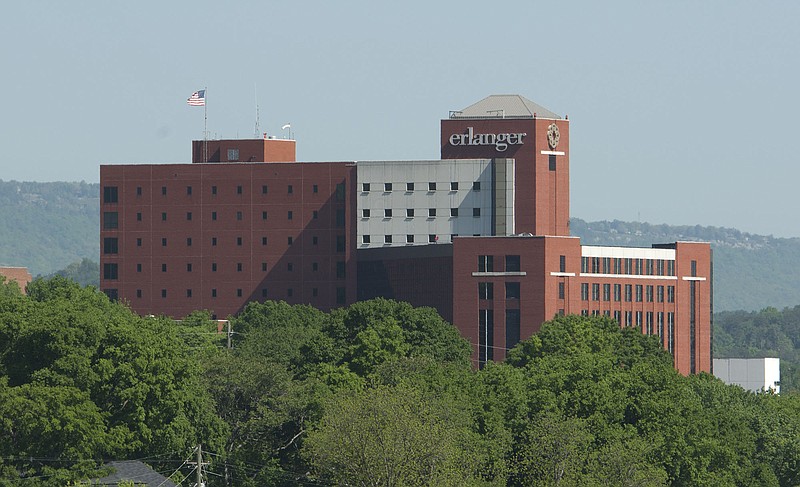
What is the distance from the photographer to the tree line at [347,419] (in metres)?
117

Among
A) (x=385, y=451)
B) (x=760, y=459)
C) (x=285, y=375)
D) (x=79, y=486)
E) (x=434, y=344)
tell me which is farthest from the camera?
(x=434, y=344)

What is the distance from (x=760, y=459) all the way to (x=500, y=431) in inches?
1284

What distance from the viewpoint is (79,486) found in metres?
103

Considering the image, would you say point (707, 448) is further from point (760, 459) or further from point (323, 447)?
point (323, 447)

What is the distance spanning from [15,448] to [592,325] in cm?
8482

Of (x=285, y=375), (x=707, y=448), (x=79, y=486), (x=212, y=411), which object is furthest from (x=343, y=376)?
(x=79, y=486)

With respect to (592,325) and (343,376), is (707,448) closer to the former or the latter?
(343,376)

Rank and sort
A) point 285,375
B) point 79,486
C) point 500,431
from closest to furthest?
point 79,486
point 500,431
point 285,375

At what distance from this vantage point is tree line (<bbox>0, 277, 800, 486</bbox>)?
385ft

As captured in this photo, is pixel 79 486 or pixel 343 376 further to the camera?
pixel 343 376

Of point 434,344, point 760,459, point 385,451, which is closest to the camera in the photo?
point 385,451

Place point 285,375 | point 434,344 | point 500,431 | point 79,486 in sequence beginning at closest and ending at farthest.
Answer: point 79,486 → point 500,431 → point 285,375 → point 434,344

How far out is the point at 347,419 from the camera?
119562 millimetres

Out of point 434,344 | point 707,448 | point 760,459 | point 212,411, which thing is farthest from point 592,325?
point 212,411
